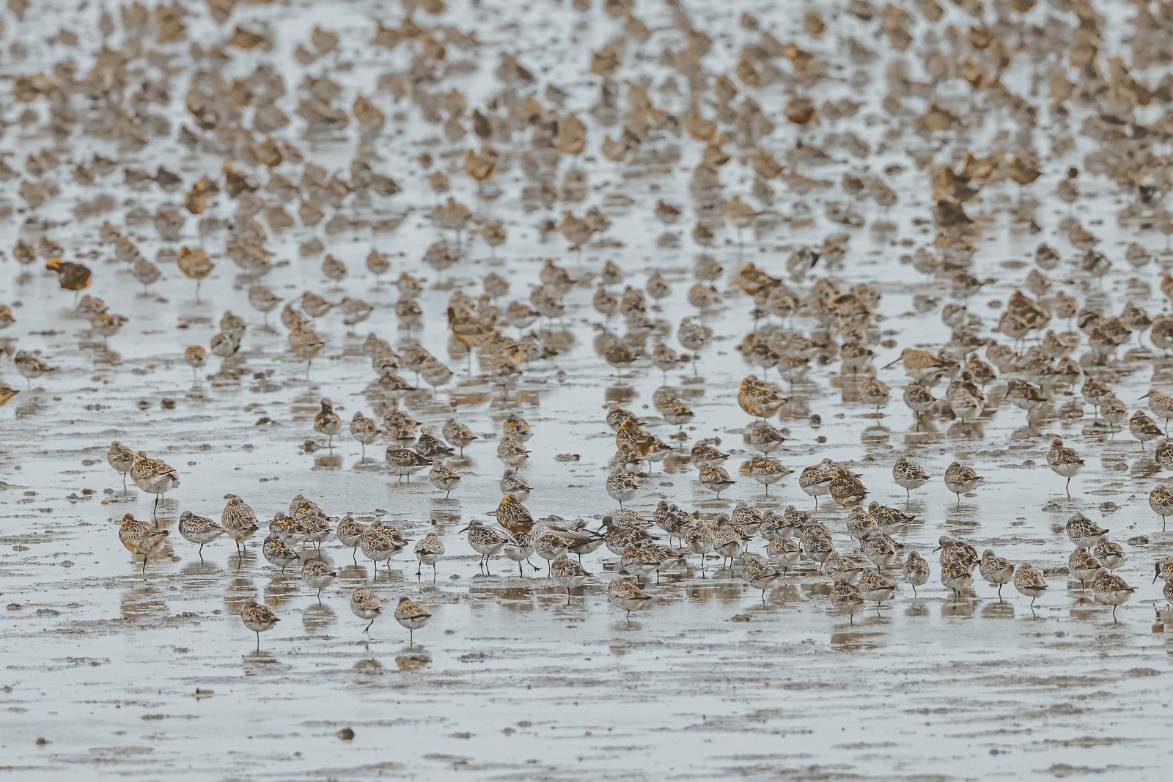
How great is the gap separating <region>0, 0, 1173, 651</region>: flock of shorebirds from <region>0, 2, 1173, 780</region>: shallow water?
0.19 metres

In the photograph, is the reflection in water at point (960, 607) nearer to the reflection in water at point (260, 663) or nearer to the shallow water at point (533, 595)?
the shallow water at point (533, 595)

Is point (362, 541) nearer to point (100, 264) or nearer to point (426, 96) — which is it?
point (100, 264)

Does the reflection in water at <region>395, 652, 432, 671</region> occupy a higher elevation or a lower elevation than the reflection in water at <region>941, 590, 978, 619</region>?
lower

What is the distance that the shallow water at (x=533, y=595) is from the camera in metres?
12.2

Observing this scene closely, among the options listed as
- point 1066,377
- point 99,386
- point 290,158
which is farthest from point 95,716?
point 290,158

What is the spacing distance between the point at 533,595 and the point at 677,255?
38.3 feet

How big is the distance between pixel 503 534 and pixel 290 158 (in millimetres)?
15670

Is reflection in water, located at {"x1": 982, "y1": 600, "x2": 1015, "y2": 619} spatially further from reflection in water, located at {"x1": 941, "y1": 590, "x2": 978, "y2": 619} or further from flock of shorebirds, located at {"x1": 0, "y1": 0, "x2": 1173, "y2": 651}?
flock of shorebirds, located at {"x1": 0, "y1": 0, "x2": 1173, "y2": 651}

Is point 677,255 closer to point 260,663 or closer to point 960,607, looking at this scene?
point 960,607

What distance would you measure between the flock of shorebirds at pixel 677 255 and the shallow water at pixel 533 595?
0.19 metres

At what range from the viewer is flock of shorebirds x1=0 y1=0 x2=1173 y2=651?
51.6 ft

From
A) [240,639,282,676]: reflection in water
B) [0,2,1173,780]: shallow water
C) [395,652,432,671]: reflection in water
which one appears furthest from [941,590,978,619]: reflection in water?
[240,639,282,676]: reflection in water

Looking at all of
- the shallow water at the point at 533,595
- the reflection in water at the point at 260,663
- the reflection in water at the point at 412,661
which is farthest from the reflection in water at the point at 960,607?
the reflection in water at the point at 260,663

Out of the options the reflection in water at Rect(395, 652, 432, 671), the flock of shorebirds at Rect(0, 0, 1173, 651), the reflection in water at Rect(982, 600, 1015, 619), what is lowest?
the reflection in water at Rect(395, 652, 432, 671)
